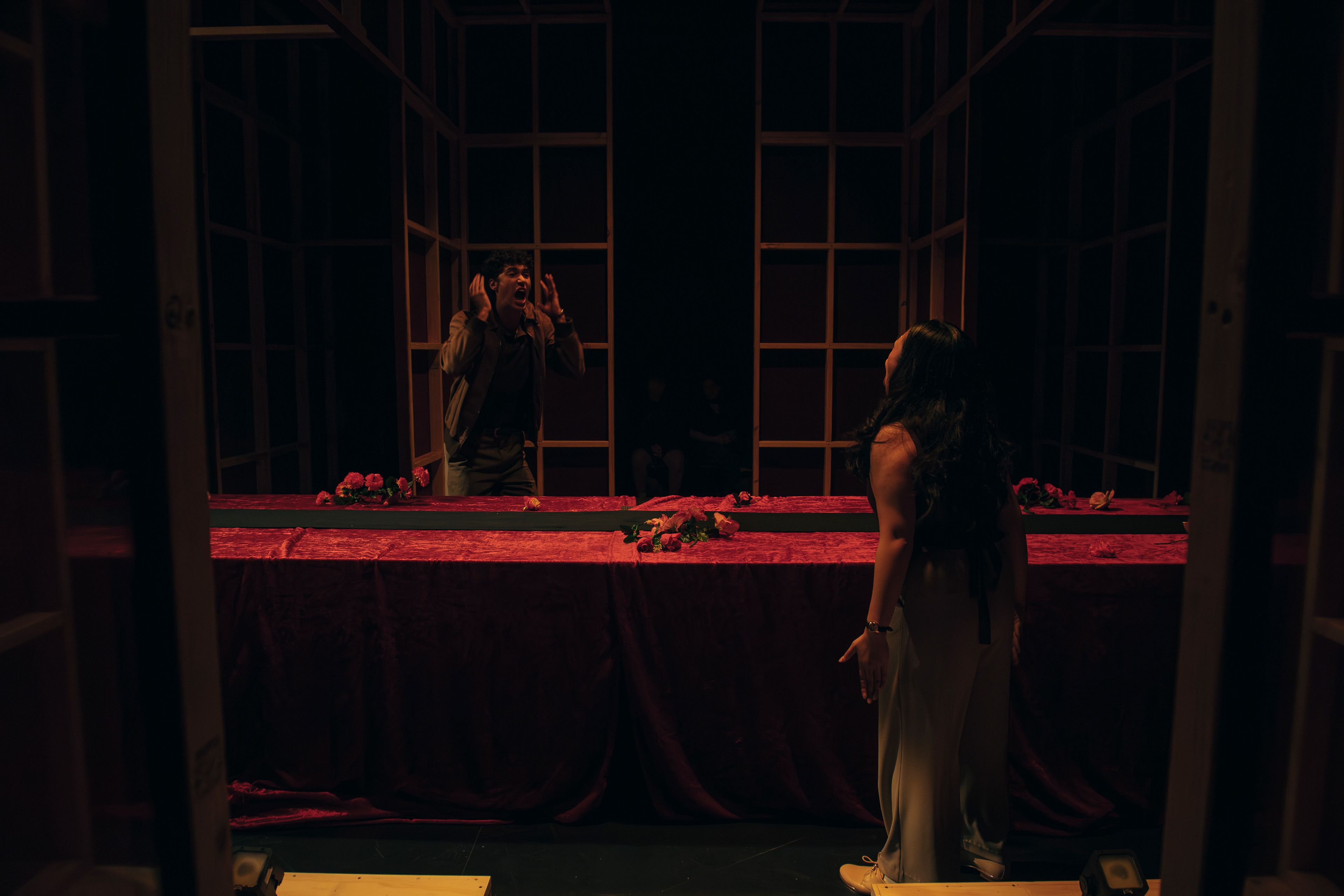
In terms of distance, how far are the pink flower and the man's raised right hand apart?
1.55m

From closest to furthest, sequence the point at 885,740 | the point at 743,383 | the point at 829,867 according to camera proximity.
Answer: the point at 885,740, the point at 829,867, the point at 743,383

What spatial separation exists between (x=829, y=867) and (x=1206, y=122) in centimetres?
347

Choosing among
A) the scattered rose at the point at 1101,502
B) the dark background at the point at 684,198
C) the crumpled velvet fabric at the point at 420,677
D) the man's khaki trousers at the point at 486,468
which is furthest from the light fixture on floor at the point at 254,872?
the dark background at the point at 684,198

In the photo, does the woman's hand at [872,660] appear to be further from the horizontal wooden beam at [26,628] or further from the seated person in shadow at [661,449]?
the seated person in shadow at [661,449]

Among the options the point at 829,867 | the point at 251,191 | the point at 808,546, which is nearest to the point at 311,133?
the point at 251,191

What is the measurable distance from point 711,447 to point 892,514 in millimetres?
3805

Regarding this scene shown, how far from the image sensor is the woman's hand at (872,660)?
178 cm

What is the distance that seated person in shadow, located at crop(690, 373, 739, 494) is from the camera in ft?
18.0

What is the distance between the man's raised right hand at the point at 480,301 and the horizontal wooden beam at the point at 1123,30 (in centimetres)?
257

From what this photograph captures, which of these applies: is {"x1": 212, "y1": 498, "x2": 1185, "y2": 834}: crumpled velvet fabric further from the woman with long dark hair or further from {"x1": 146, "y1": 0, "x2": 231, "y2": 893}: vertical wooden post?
{"x1": 146, "y1": 0, "x2": 231, "y2": 893}: vertical wooden post

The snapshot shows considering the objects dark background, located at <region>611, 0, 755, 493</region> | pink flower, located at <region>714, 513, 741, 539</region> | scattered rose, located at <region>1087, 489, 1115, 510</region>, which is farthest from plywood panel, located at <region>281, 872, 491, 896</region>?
dark background, located at <region>611, 0, 755, 493</region>

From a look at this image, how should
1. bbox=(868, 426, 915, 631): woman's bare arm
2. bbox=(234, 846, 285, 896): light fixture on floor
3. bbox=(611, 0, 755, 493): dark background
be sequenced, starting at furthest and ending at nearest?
bbox=(611, 0, 755, 493): dark background < bbox=(868, 426, 915, 631): woman's bare arm < bbox=(234, 846, 285, 896): light fixture on floor

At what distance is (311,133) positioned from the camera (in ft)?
15.4

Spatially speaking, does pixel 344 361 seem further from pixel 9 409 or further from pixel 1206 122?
pixel 1206 122
